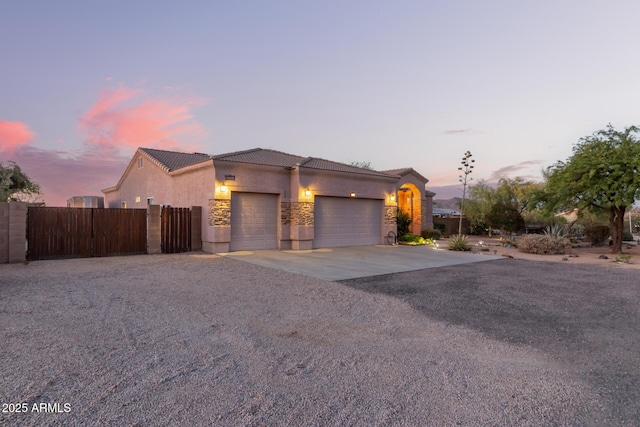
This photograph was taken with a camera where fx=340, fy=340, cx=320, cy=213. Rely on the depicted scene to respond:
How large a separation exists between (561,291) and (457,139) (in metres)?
14.8

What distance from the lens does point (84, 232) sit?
11.9 m

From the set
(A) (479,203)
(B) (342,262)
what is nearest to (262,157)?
(B) (342,262)

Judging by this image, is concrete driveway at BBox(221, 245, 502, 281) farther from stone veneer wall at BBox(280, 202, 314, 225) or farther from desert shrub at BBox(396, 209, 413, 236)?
desert shrub at BBox(396, 209, 413, 236)

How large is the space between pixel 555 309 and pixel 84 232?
13.7 m

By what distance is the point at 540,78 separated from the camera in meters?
13.3

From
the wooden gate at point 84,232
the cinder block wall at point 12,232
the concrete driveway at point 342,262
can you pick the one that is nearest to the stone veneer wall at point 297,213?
the concrete driveway at point 342,262

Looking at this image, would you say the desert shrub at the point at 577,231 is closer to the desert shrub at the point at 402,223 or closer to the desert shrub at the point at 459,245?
the desert shrub at the point at 402,223

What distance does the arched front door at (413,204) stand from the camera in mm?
24000

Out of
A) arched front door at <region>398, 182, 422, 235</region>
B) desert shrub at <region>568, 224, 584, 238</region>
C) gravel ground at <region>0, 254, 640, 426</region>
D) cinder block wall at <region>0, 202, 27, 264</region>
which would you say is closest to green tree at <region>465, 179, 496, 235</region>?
desert shrub at <region>568, 224, 584, 238</region>

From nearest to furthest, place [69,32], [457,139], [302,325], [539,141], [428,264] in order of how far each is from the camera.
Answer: [302,325]
[428,264]
[69,32]
[539,141]
[457,139]

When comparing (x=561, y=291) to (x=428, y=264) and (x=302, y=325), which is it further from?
(x=302, y=325)

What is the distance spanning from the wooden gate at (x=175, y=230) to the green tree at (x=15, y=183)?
10.4m

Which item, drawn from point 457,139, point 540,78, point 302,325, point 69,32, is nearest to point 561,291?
point 302,325

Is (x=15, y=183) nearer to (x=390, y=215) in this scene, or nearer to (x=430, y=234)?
(x=390, y=215)
